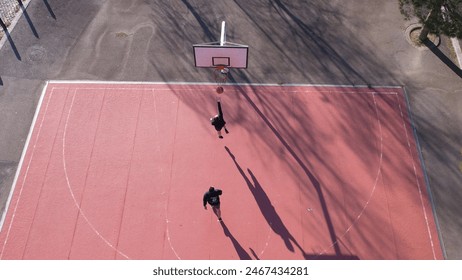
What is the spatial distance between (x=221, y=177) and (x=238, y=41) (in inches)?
262

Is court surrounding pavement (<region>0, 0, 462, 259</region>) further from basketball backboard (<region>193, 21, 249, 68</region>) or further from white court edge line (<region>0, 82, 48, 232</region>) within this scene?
basketball backboard (<region>193, 21, 249, 68</region>)

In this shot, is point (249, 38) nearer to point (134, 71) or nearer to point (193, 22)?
point (193, 22)

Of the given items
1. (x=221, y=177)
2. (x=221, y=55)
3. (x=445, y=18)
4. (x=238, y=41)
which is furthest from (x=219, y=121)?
(x=445, y=18)

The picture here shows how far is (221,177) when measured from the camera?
45.6 ft

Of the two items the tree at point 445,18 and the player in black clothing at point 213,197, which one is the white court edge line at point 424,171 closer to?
the tree at point 445,18

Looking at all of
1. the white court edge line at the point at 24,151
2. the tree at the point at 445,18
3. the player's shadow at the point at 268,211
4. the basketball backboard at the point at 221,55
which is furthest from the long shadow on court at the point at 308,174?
the white court edge line at the point at 24,151

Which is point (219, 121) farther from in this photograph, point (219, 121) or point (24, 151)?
point (24, 151)

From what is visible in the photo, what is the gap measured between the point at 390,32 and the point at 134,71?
11275 mm

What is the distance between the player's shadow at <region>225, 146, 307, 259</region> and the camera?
12729 mm

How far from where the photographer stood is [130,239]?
12.7 meters

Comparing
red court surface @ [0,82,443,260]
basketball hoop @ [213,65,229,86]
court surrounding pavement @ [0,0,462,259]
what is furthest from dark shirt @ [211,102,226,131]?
court surrounding pavement @ [0,0,462,259]

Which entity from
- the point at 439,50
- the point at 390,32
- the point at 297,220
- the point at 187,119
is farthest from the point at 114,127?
the point at 439,50

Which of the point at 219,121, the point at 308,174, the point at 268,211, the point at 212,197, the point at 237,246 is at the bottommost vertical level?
the point at 237,246

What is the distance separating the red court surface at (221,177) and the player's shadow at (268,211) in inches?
1.7
